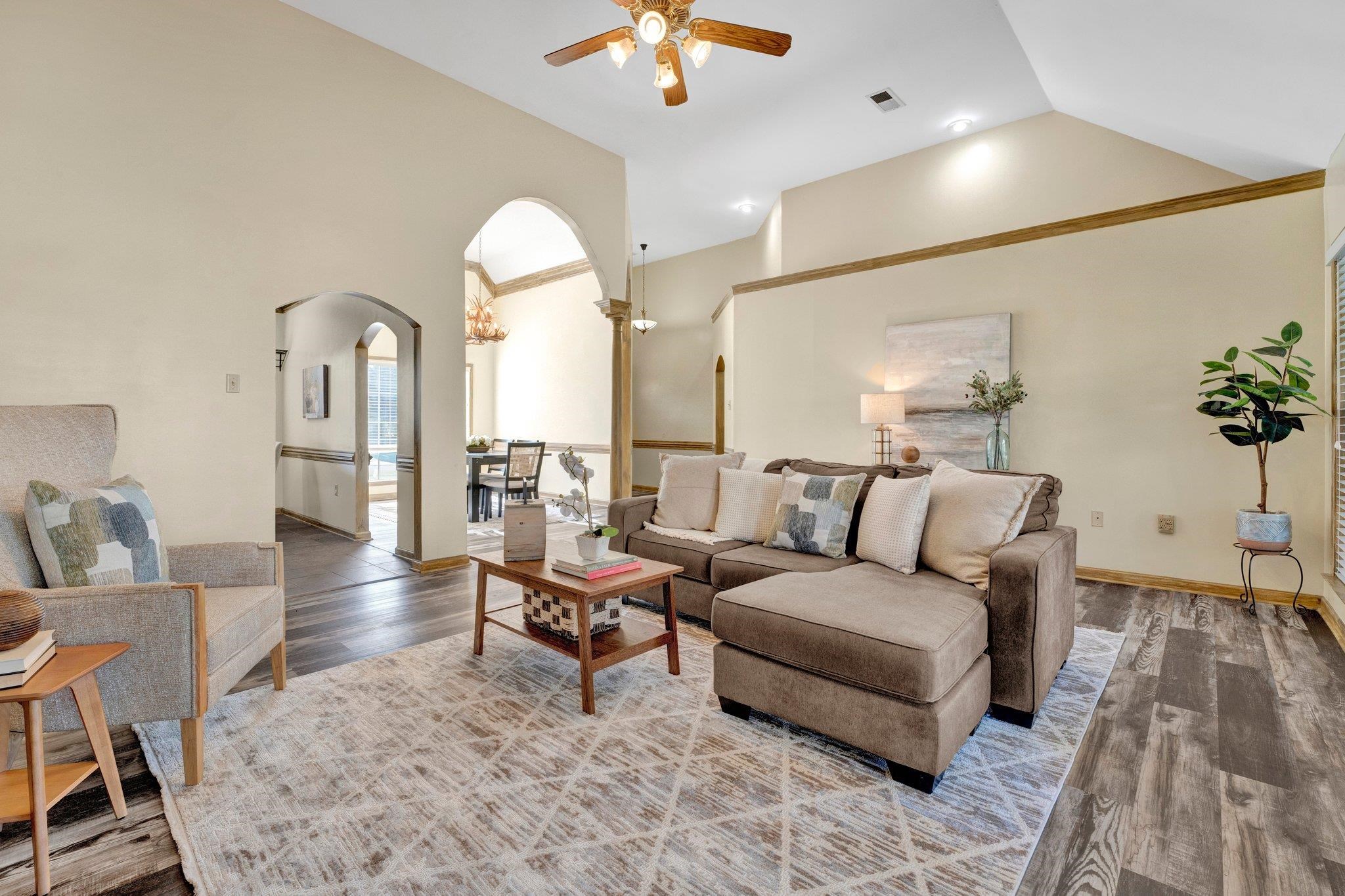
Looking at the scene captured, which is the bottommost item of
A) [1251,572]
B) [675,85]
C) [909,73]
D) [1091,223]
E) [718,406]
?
[1251,572]

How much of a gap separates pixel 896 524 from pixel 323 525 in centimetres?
599

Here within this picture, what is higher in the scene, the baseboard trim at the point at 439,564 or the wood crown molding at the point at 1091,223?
the wood crown molding at the point at 1091,223

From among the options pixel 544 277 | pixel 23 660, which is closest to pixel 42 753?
pixel 23 660

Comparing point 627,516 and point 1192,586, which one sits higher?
point 627,516

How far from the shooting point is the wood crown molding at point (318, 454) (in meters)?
5.87

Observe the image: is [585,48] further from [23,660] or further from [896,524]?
[23,660]

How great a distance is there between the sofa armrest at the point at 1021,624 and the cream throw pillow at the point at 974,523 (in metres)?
0.14

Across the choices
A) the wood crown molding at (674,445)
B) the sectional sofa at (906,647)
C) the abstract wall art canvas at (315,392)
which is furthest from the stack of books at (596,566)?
the wood crown molding at (674,445)

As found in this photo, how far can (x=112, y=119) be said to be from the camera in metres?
3.05

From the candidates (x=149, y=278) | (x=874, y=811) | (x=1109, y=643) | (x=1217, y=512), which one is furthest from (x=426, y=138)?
(x=1217, y=512)

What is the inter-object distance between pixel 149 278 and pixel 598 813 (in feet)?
11.5

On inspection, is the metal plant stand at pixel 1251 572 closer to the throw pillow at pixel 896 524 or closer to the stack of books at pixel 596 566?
the throw pillow at pixel 896 524

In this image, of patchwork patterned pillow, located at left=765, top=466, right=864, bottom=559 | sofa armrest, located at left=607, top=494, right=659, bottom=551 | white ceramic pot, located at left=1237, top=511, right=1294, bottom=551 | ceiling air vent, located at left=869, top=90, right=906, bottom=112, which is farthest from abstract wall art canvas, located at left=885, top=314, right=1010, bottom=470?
sofa armrest, located at left=607, top=494, right=659, bottom=551

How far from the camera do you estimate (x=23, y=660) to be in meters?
1.38
